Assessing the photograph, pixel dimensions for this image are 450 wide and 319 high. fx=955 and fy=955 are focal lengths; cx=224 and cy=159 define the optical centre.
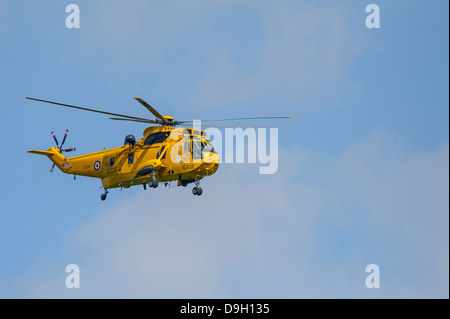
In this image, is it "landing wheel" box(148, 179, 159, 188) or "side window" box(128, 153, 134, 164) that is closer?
"landing wheel" box(148, 179, 159, 188)

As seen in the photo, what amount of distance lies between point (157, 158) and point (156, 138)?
2.05 metres

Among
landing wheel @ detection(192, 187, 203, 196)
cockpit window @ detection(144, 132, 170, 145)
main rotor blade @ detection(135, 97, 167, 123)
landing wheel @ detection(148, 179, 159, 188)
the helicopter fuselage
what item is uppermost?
main rotor blade @ detection(135, 97, 167, 123)

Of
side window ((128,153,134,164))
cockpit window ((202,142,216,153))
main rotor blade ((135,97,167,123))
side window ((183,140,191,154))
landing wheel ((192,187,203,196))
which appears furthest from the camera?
side window ((128,153,134,164))

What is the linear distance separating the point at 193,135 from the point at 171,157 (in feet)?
8.85

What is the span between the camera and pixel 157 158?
80562 mm

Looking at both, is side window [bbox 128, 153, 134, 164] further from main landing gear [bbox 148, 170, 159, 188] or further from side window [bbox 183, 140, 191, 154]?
side window [bbox 183, 140, 191, 154]

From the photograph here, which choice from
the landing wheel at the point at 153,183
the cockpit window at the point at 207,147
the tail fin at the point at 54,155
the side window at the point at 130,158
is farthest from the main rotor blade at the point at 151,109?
the tail fin at the point at 54,155

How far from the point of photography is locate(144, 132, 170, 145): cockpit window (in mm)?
81250

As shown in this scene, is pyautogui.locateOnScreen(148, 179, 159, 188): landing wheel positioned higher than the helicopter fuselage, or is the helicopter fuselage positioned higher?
the helicopter fuselage

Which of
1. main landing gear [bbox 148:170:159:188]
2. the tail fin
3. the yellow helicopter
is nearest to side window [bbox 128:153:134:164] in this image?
the yellow helicopter
